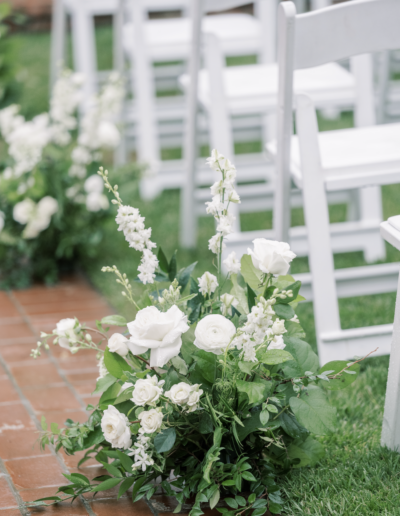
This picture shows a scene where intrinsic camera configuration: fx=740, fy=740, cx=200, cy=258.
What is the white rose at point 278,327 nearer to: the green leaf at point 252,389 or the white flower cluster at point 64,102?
the green leaf at point 252,389

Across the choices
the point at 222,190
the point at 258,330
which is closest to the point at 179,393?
the point at 258,330

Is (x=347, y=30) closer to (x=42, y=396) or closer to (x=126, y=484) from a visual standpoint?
Result: (x=126, y=484)

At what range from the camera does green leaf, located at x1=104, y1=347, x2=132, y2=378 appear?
1713 mm

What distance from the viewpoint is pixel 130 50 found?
4.49 m

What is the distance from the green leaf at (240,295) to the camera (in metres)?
1.79

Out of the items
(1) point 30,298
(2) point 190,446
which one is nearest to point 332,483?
(2) point 190,446

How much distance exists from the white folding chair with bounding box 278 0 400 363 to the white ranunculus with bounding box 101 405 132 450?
768 millimetres

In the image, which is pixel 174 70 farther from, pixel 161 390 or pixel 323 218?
pixel 161 390

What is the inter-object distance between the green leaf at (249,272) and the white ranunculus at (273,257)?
96mm

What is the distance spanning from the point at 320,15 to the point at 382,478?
47.4 inches

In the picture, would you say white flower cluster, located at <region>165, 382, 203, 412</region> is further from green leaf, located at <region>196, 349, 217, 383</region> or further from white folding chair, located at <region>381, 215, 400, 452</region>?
white folding chair, located at <region>381, 215, 400, 452</region>

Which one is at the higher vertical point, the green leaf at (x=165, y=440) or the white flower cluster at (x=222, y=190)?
the white flower cluster at (x=222, y=190)

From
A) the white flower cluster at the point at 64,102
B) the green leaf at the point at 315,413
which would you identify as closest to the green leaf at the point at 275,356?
the green leaf at the point at 315,413

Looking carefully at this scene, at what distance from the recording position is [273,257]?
5.22 ft
